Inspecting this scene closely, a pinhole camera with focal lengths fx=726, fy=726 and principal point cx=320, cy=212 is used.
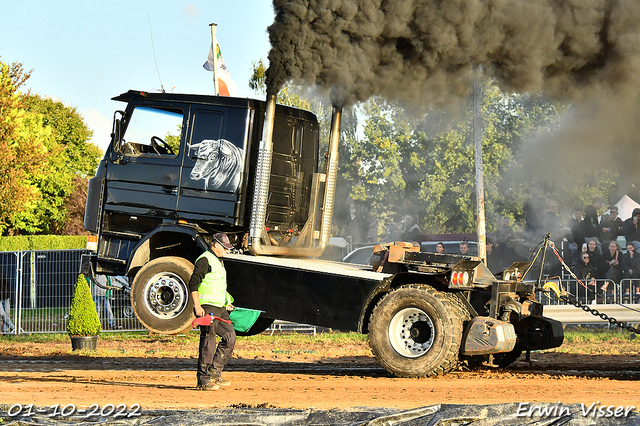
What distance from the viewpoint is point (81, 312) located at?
13.9 metres

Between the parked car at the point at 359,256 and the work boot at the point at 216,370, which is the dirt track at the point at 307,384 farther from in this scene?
the parked car at the point at 359,256

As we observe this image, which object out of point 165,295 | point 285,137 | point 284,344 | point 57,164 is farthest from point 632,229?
point 57,164

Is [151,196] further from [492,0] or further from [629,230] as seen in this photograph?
[629,230]

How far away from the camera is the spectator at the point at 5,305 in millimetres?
17531

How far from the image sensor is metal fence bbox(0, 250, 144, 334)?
1808 centimetres

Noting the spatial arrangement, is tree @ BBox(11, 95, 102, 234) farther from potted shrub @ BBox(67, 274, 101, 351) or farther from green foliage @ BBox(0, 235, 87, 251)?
potted shrub @ BBox(67, 274, 101, 351)

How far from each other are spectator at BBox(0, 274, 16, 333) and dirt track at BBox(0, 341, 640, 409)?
17.8 feet

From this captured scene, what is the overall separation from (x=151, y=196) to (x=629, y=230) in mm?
13452

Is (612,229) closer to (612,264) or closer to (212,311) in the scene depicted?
(612,264)

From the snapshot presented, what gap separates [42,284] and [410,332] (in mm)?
12336

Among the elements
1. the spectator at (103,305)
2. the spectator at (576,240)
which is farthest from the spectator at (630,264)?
the spectator at (103,305)

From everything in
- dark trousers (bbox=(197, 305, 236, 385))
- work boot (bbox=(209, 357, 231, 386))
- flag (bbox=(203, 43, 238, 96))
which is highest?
flag (bbox=(203, 43, 238, 96))

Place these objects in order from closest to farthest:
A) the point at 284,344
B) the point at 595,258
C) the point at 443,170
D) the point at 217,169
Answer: the point at 217,169 < the point at 284,344 < the point at 595,258 < the point at 443,170

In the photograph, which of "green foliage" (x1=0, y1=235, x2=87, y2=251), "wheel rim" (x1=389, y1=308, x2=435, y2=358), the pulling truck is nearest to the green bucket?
the pulling truck
